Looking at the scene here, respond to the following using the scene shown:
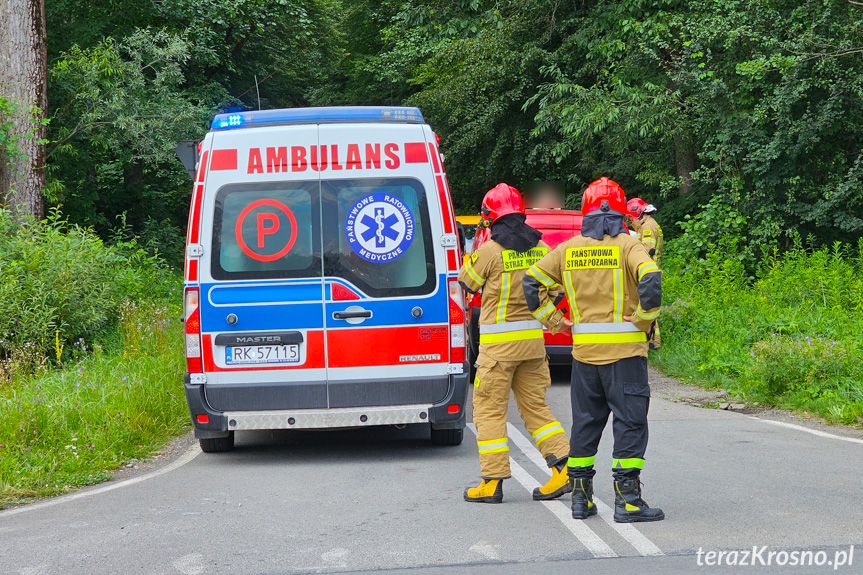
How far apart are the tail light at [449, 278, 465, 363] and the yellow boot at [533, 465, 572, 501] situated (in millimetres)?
1466

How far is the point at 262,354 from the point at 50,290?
5.48 m

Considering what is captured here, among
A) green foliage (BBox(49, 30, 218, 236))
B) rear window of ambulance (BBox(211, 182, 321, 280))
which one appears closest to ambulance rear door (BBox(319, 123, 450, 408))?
rear window of ambulance (BBox(211, 182, 321, 280))

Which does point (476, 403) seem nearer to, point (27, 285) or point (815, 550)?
point (815, 550)

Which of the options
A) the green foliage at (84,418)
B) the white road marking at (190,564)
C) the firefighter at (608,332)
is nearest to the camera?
the white road marking at (190,564)

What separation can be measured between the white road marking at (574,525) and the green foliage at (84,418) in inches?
120

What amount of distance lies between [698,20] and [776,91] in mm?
2043

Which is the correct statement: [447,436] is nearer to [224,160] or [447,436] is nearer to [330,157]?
[330,157]

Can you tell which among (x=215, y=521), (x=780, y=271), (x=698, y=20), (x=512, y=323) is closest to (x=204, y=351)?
(x=215, y=521)

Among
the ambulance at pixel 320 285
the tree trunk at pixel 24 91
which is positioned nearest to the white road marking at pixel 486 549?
the ambulance at pixel 320 285

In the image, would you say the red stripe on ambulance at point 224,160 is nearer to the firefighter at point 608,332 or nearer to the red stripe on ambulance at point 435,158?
the red stripe on ambulance at point 435,158

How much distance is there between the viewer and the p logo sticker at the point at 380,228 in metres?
6.94

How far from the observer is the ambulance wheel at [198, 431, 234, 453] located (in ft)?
24.5

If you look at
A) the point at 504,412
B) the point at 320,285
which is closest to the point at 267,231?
the point at 320,285

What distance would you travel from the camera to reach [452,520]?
531cm
